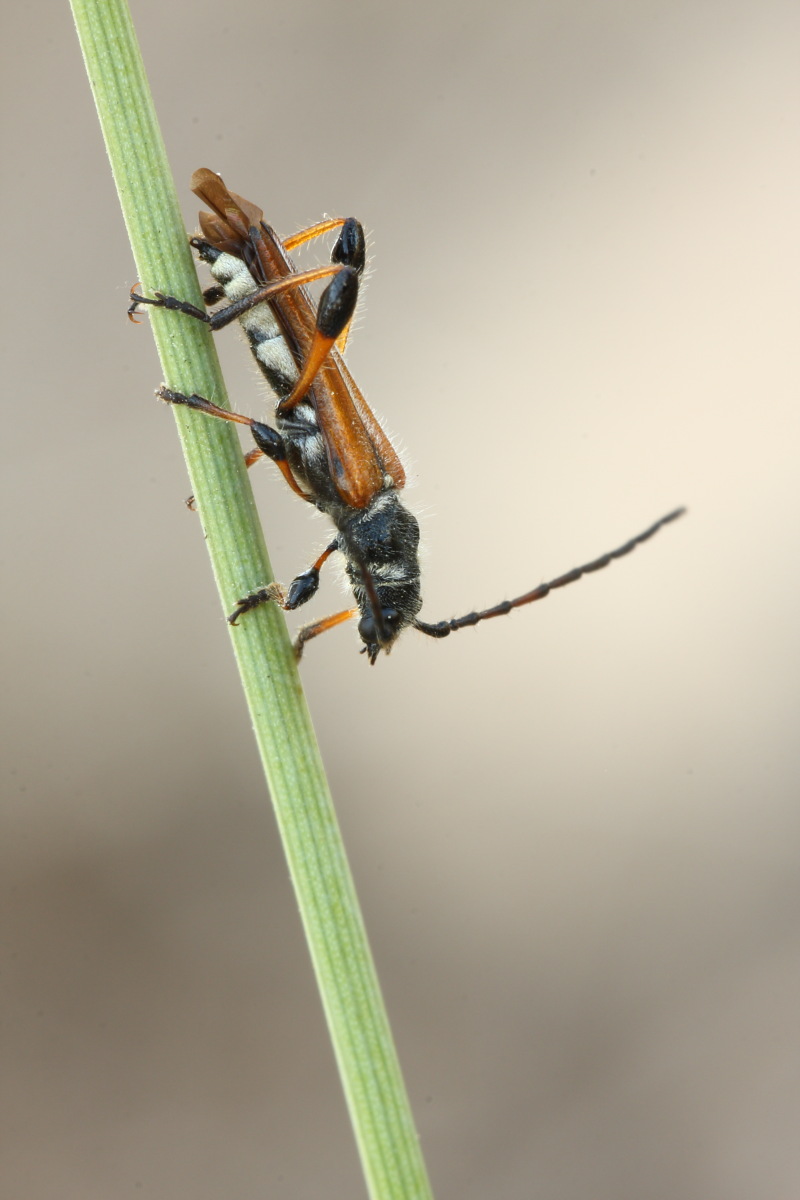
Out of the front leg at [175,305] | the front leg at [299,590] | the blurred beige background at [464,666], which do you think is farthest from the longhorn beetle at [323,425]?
the blurred beige background at [464,666]

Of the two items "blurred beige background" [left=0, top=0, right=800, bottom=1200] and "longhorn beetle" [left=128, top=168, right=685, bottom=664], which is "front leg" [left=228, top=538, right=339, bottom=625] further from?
"blurred beige background" [left=0, top=0, right=800, bottom=1200]

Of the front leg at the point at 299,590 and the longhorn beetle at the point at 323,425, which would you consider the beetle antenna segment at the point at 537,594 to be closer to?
the longhorn beetle at the point at 323,425

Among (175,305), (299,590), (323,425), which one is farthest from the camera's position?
(323,425)

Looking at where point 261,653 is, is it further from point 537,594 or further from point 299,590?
point 537,594

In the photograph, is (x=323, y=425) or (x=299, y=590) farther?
(x=323, y=425)

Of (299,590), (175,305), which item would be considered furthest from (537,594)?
(175,305)

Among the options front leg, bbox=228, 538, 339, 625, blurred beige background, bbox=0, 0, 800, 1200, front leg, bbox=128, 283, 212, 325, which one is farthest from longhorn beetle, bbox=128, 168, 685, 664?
blurred beige background, bbox=0, 0, 800, 1200
